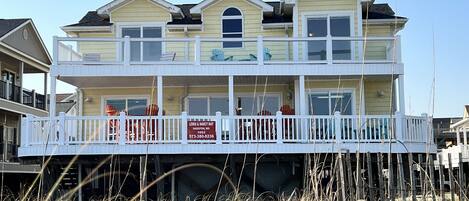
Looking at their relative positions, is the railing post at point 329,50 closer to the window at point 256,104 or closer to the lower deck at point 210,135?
the lower deck at point 210,135

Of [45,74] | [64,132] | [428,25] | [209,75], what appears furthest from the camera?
[45,74]

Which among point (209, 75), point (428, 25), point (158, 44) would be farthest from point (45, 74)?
point (428, 25)

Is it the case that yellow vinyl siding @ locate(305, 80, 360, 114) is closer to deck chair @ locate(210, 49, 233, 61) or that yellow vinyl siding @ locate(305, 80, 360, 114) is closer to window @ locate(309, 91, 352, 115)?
window @ locate(309, 91, 352, 115)

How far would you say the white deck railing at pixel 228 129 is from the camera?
15.8 m

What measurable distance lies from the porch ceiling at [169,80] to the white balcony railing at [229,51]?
20.8 inches

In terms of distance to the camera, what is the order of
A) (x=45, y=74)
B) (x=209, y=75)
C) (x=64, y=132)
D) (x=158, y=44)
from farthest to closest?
(x=45, y=74) → (x=158, y=44) → (x=209, y=75) → (x=64, y=132)

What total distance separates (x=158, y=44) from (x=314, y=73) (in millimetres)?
5227

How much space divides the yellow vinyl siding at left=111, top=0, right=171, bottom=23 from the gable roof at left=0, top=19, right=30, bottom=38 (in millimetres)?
9706

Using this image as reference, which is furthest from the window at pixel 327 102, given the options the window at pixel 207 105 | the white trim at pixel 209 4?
the white trim at pixel 209 4

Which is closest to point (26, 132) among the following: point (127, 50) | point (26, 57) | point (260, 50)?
point (127, 50)

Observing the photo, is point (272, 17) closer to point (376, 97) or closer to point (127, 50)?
point (376, 97)

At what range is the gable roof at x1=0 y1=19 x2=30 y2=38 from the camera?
94.1 feet

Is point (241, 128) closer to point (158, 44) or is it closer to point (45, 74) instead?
point (158, 44)

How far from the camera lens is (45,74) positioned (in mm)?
34094
